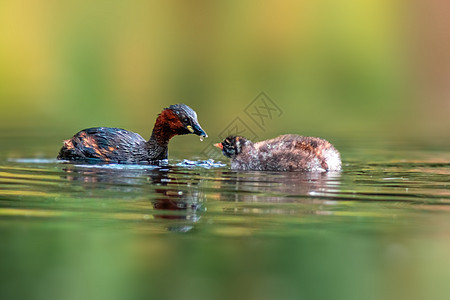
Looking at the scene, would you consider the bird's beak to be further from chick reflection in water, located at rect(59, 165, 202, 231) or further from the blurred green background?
the blurred green background

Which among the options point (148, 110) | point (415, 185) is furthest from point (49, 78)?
point (415, 185)

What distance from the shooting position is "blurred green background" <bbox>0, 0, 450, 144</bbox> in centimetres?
2562

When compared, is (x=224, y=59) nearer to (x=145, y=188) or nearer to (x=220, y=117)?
(x=220, y=117)

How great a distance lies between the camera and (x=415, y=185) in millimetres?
9602

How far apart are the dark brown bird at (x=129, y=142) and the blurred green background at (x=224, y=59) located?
31.2ft

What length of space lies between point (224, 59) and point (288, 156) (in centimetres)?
2136

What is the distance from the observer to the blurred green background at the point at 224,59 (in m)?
25.6

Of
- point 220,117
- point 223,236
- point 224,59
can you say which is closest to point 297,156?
point 223,236

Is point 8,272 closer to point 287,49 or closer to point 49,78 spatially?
point 49,78

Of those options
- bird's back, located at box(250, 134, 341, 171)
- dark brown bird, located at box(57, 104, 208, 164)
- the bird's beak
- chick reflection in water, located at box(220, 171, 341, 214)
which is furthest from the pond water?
dark brown bird, located at box(57, 104, 208, 164)

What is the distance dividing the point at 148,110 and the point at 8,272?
18654 millimetres

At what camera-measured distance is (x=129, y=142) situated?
12047 mm

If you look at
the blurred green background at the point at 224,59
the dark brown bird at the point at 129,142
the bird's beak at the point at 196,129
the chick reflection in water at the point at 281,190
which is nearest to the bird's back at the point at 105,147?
the dark brown bird at the point at 129,142

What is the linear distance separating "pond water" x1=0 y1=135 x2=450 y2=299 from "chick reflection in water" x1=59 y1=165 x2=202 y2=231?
0.7 inches
